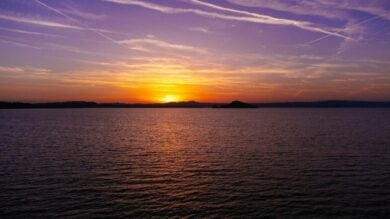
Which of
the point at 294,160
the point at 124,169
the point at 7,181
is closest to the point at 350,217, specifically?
the point at 294,160

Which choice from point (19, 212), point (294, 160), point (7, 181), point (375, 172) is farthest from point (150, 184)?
point (375, 172)

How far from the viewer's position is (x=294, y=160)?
Answer: 53.4 m

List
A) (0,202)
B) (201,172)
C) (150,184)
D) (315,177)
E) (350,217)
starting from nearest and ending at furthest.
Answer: (350,217) < (0,202) < (150,184) < (315,177) < (201,172)

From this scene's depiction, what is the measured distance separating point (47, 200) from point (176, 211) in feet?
41.1

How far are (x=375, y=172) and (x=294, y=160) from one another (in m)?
12.5

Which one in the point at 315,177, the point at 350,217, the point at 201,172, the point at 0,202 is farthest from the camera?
the point at 201,172

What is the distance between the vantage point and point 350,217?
91.0ft

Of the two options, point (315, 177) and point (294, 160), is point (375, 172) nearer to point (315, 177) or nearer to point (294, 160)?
point (315, 177)

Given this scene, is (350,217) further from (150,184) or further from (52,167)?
(52,167)

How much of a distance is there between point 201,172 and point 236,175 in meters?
5.04

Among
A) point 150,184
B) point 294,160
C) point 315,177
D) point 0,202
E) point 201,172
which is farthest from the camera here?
point 294,160

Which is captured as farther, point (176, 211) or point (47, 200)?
point (47, 200)

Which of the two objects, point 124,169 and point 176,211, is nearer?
point 176,211

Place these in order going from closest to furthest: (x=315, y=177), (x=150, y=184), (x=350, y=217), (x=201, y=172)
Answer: (x=350, y=217)
(x=150, y=184)
(x=315, y=177)
(x=201, y=172)
